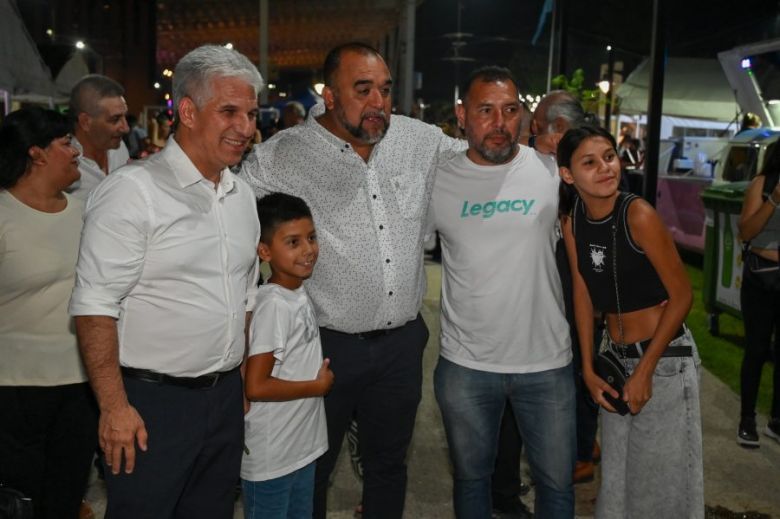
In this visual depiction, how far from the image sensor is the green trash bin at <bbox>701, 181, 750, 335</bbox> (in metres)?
7.46

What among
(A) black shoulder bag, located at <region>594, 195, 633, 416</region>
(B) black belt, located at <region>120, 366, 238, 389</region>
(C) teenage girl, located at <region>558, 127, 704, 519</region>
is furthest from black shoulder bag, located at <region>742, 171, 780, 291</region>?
(B) black belt, located at <region>120, 366, 238, 389</region>

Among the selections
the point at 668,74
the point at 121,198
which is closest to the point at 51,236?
the point at 121,198

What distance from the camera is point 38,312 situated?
340cm

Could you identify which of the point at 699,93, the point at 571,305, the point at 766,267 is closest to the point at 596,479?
the point at 571,305

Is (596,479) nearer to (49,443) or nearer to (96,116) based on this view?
(49,443)

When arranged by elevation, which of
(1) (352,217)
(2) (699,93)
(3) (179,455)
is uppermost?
(2) (699,93)

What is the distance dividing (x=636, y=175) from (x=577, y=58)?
165 ft

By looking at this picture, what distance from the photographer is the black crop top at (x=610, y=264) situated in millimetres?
3064

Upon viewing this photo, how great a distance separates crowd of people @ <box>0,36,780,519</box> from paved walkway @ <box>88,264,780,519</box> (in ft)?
3.11

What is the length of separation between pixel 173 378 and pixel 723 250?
652 cm

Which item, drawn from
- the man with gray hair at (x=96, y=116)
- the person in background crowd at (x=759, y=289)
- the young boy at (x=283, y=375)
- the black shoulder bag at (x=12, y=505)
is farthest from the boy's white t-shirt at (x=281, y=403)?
the person in background crowd at (x=759, y=289)

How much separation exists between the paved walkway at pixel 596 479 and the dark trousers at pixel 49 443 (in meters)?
0.81

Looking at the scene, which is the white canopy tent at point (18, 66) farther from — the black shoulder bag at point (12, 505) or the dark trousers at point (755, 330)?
the dark trousers at point (755, 330)

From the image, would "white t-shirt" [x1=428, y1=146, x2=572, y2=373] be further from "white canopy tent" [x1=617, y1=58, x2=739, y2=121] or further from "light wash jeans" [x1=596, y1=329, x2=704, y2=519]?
"white canopy tent" [x1=617, y1=58, x2=739, y2=121]
